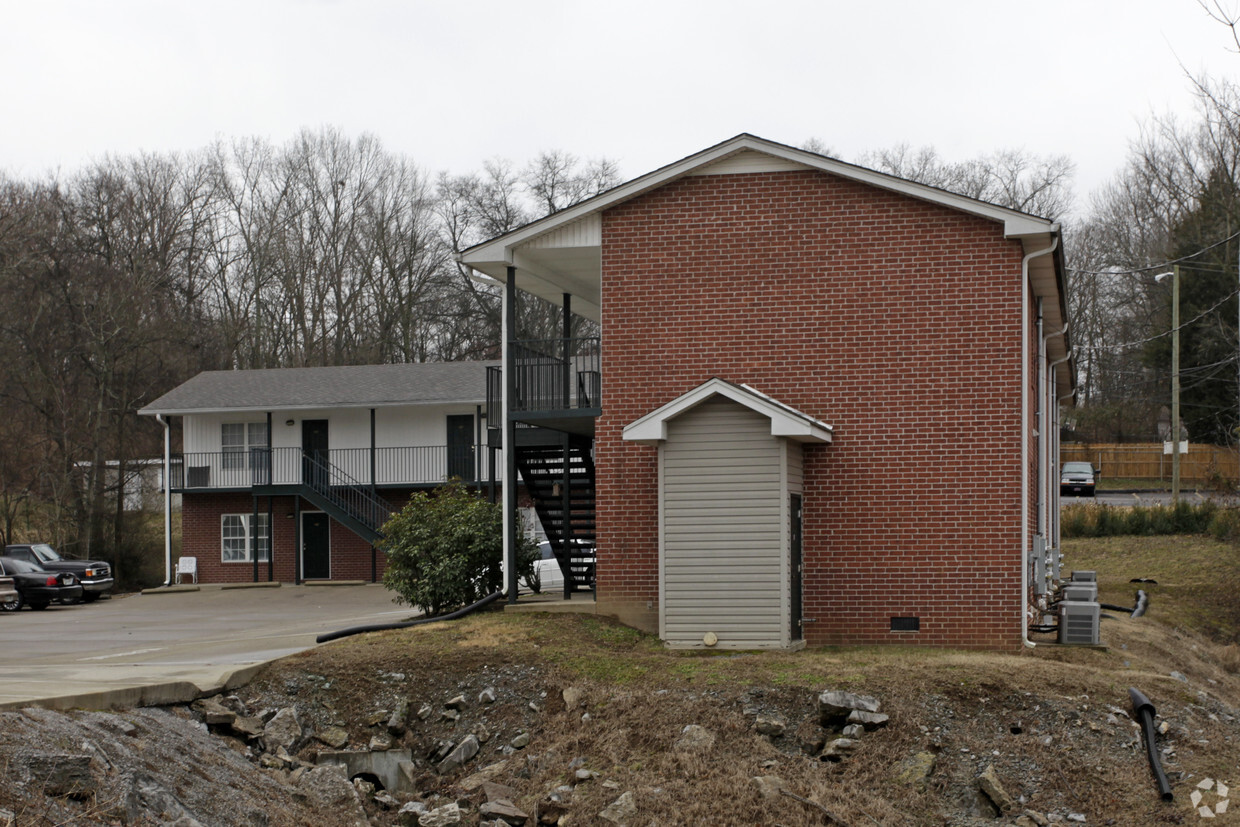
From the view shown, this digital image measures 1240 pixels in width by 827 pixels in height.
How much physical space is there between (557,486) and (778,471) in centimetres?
560

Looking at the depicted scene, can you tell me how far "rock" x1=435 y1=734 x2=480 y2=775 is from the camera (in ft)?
38.4

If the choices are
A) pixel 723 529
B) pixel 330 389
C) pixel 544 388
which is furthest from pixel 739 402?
pixel 330 389

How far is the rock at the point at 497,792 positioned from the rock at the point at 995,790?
3.99 meters

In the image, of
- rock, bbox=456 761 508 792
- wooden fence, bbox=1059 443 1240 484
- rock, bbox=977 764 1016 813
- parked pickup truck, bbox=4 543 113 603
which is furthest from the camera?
wooden fence, bbox=1059 443 1240 484

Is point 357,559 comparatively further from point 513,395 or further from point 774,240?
point 774,240

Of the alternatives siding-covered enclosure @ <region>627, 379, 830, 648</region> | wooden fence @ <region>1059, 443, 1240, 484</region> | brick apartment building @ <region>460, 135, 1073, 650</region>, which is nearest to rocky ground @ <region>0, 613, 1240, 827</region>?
siding-covered enclosure @ <region>627, 379, 830, 648</region>

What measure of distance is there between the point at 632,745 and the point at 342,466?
86.2 feet

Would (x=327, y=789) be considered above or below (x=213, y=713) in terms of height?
below

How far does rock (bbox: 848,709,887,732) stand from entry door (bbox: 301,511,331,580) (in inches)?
1071

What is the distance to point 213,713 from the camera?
11305 mm

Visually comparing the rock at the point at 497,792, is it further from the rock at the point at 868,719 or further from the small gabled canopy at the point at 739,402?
the small gabled canopy at the point at 739,402

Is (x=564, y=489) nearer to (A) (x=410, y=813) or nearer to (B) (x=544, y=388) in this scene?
(B) (x=544, y=388)

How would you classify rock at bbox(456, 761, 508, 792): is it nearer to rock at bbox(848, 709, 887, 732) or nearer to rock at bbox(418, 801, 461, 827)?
rock at bbox(418, 801, 461, 827)

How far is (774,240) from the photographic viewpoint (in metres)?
16.2
